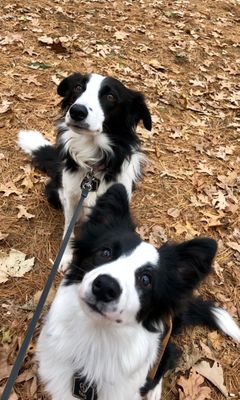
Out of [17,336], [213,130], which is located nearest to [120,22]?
[213,130]

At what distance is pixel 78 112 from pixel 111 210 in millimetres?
1132

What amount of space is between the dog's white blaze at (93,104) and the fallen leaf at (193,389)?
214cm

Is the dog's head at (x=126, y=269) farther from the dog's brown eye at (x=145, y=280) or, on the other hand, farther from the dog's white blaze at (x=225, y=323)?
the dog's white blaze at (x=225, y=323)

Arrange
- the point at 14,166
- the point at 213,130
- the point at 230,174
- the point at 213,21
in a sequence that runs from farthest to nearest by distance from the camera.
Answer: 1. the point at 213,21
2. the point at 213,130
3. the point at 230,174
4. the point at 14,166

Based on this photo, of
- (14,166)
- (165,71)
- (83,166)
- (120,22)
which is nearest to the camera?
(83,166)

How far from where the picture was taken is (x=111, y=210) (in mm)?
2350

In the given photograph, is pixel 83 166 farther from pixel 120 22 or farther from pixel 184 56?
pixel 120 22

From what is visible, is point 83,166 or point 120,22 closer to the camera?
point 83,166

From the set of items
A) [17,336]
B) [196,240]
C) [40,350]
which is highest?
[196,240]

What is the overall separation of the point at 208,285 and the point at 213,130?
291cm

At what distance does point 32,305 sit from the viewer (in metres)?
3.34

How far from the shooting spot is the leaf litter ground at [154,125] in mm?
3412

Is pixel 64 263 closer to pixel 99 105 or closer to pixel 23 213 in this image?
pixel 23 213

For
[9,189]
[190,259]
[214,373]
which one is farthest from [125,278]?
[9,189]
